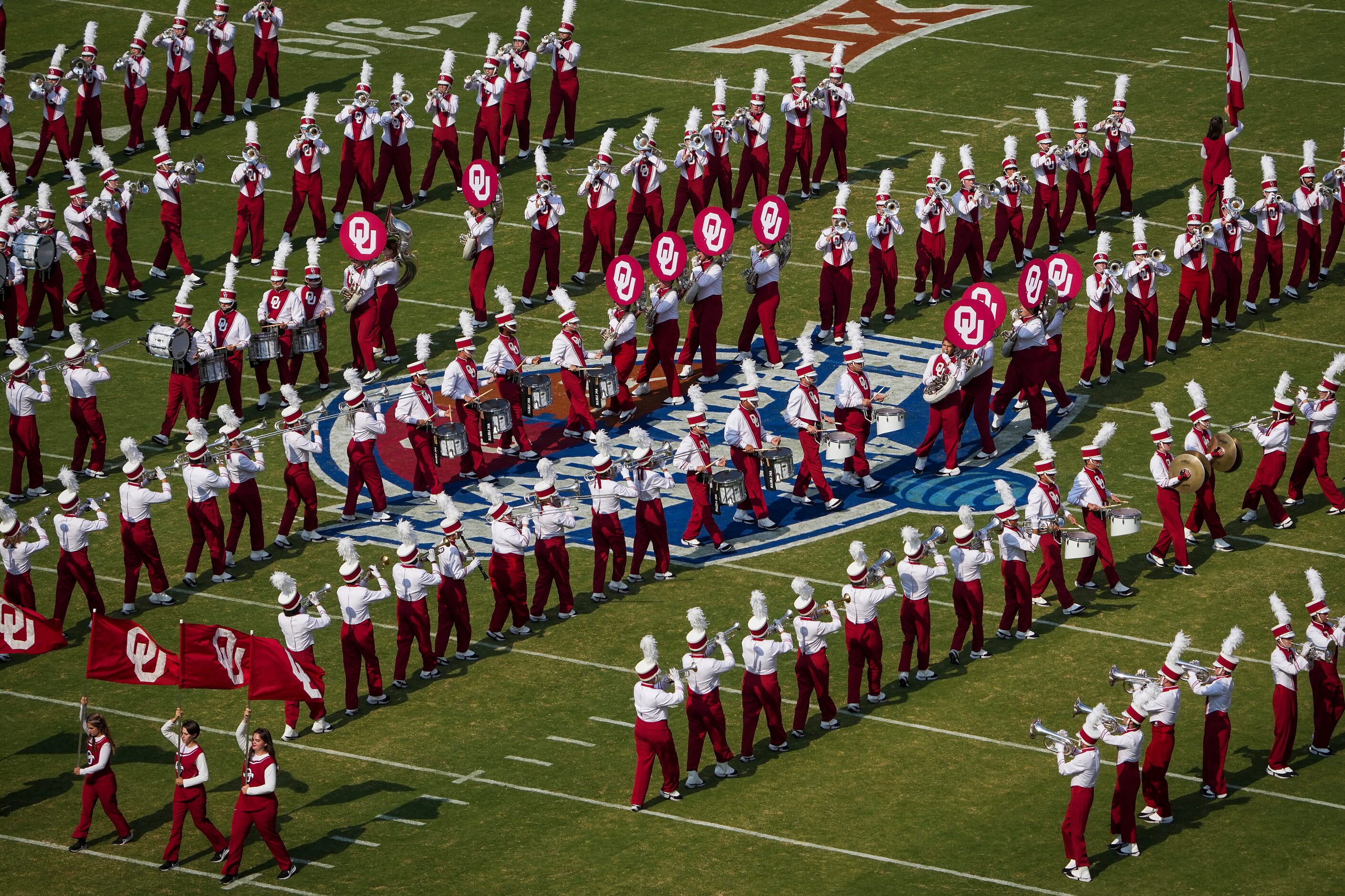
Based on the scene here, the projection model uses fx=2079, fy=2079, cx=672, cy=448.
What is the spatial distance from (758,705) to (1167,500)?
5396 mm

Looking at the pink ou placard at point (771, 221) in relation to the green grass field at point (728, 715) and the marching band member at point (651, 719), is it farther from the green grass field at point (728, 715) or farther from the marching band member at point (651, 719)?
the marching band member at point (651, 719)

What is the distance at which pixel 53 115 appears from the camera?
3134 cm

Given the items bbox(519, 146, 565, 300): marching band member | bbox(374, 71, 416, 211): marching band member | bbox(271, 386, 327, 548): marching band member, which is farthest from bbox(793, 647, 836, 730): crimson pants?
bbox(374, 71, 416, 211): marching band member

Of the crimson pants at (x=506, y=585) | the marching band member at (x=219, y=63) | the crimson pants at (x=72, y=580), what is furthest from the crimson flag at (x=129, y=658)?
the marching band member at (x=219, y=63)

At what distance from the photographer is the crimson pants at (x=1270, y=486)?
2208 centimetres

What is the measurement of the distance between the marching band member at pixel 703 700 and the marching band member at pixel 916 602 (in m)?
1.99

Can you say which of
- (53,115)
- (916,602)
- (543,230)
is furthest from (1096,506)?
(53,115)

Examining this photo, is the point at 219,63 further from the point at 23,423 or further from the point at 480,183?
the point at 23,423

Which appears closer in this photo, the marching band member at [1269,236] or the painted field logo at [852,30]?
the marching band member at [1269,236]

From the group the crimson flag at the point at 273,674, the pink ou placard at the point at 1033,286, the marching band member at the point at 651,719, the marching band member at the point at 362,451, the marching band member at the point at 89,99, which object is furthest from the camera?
the marching band member at the point at 89,99

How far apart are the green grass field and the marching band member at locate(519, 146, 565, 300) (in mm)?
481

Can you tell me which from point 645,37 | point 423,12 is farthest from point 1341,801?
point 423,12

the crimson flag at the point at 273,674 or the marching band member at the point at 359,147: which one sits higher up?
the marching band member at the point at 359,147

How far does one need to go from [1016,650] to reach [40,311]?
1489 cm
